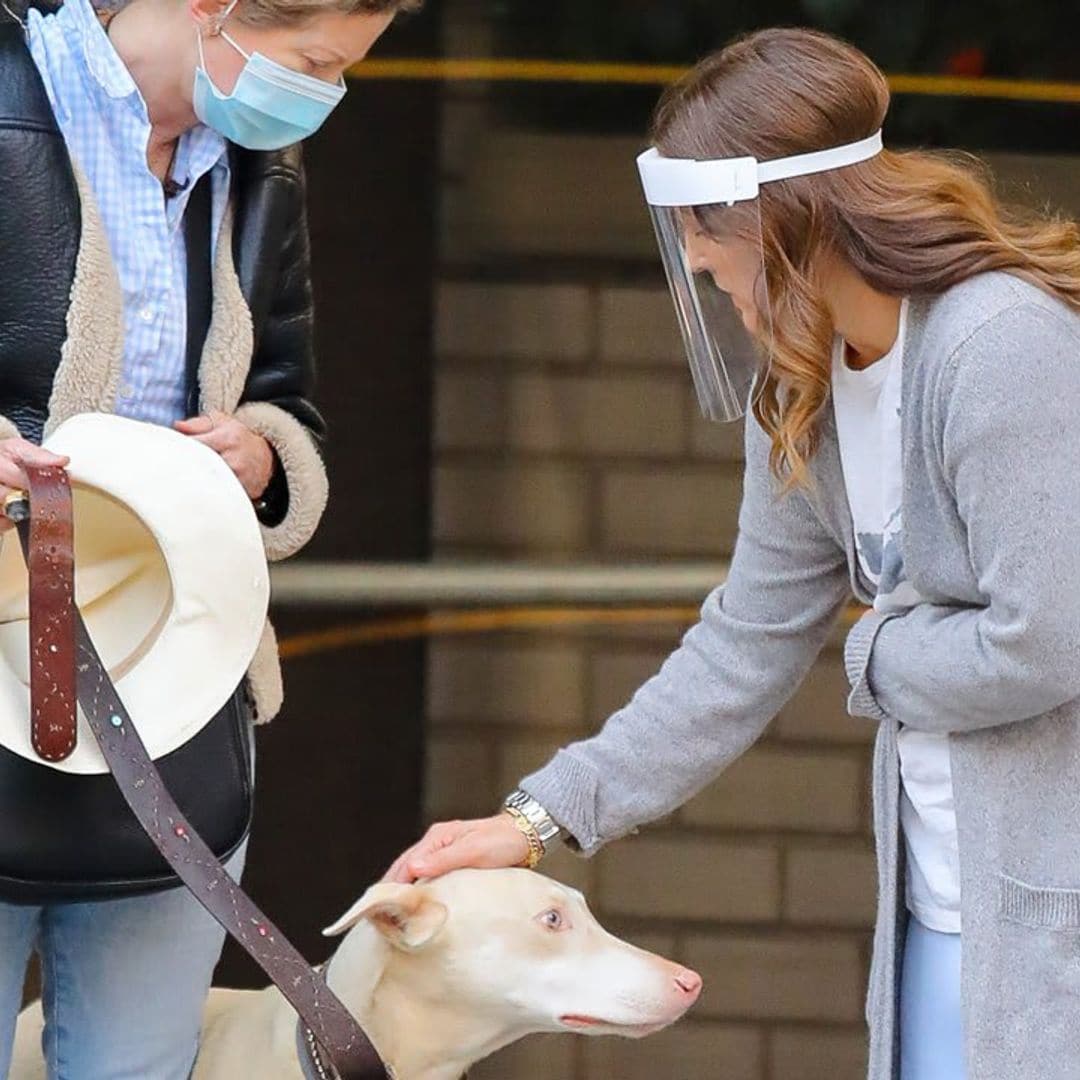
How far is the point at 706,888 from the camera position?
444cm

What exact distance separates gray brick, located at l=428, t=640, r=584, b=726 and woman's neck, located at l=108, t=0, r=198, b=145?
2.32 meters

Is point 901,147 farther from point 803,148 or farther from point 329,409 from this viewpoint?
point 803,148

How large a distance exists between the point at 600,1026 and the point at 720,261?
3.11 ft

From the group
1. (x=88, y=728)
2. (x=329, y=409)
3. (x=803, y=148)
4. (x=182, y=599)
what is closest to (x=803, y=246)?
(x=803, y=148)

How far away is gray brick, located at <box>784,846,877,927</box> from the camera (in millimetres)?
4398

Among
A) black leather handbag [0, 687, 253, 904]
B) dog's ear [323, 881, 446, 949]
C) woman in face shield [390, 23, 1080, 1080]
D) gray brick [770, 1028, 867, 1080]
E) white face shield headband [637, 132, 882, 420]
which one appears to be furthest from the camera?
gray brick [770, 1028, 867, 1080]

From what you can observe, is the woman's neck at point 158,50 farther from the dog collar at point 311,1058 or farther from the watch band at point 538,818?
the dog collar at point 311,1058

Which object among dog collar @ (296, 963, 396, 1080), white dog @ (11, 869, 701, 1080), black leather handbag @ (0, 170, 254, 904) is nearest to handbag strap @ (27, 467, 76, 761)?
black leather handbag @ (0, 170, 254, 904)

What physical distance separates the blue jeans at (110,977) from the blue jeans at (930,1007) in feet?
2.36

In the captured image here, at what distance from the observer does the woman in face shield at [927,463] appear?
191 centimetres

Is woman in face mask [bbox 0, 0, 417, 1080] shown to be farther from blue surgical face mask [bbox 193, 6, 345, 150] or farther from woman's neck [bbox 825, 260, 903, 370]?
woman's neck [bbox 825, 260, 903, 370]

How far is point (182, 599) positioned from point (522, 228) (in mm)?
2427

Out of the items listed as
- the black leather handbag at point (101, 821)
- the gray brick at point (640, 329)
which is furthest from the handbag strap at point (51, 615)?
the gray brick at point (640, 329)

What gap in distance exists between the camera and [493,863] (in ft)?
8.07
